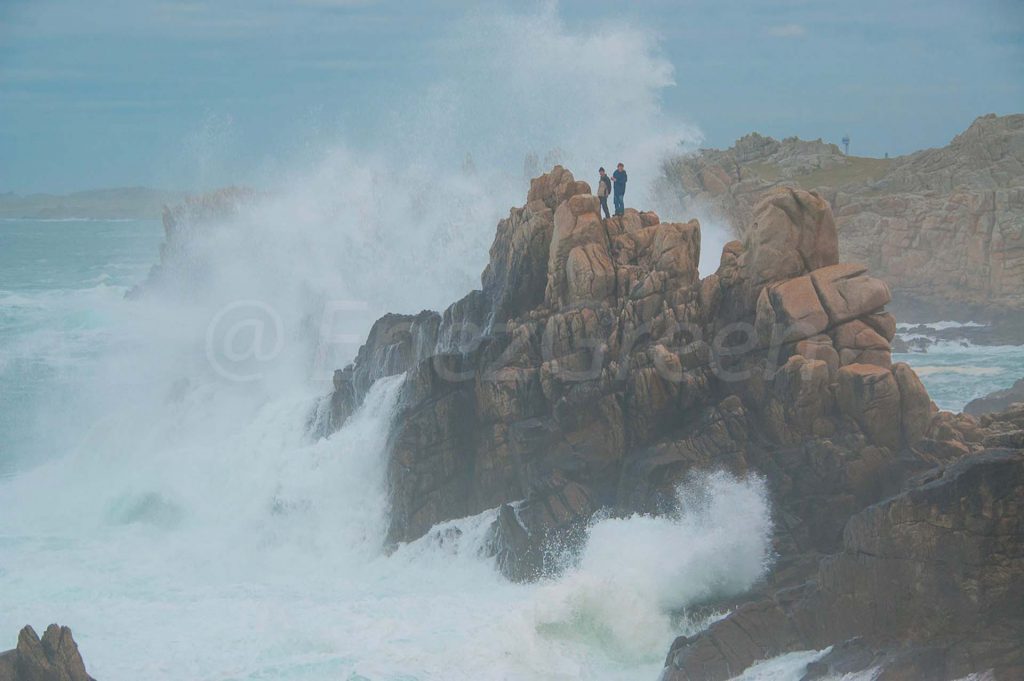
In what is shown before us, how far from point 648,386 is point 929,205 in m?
39.9

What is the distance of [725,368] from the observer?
24.8m

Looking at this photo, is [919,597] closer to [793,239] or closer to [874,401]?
[874,401]

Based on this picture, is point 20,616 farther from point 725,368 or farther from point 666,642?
point 725,368

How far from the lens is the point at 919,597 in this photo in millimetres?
18141

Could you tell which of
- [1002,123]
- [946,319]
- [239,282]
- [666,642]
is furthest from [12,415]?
[1002,123]

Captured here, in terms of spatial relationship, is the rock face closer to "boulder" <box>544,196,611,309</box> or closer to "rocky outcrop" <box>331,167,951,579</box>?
"boulder" <box>544,196,611,309</box>

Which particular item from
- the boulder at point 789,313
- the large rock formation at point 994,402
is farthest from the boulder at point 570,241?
the large rock formation at point 994,402

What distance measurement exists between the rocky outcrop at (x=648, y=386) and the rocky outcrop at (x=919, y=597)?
3207mm

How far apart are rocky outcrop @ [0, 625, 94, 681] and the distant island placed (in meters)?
151

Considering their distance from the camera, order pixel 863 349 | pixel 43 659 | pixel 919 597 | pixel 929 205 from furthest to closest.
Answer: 1. pixel 929 205
2. pixel 863 349
3. pixel 43 659
4. pixel 919 597

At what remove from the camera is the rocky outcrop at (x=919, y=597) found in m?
17.4

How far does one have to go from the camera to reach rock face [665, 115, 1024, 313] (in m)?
55.5

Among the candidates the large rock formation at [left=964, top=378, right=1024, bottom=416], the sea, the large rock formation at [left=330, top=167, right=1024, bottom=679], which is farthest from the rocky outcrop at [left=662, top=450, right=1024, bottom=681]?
the large rock formation at [left=964, top=378, right=1024, bottom=416]

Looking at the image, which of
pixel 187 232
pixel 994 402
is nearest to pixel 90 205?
pixel 187 232
